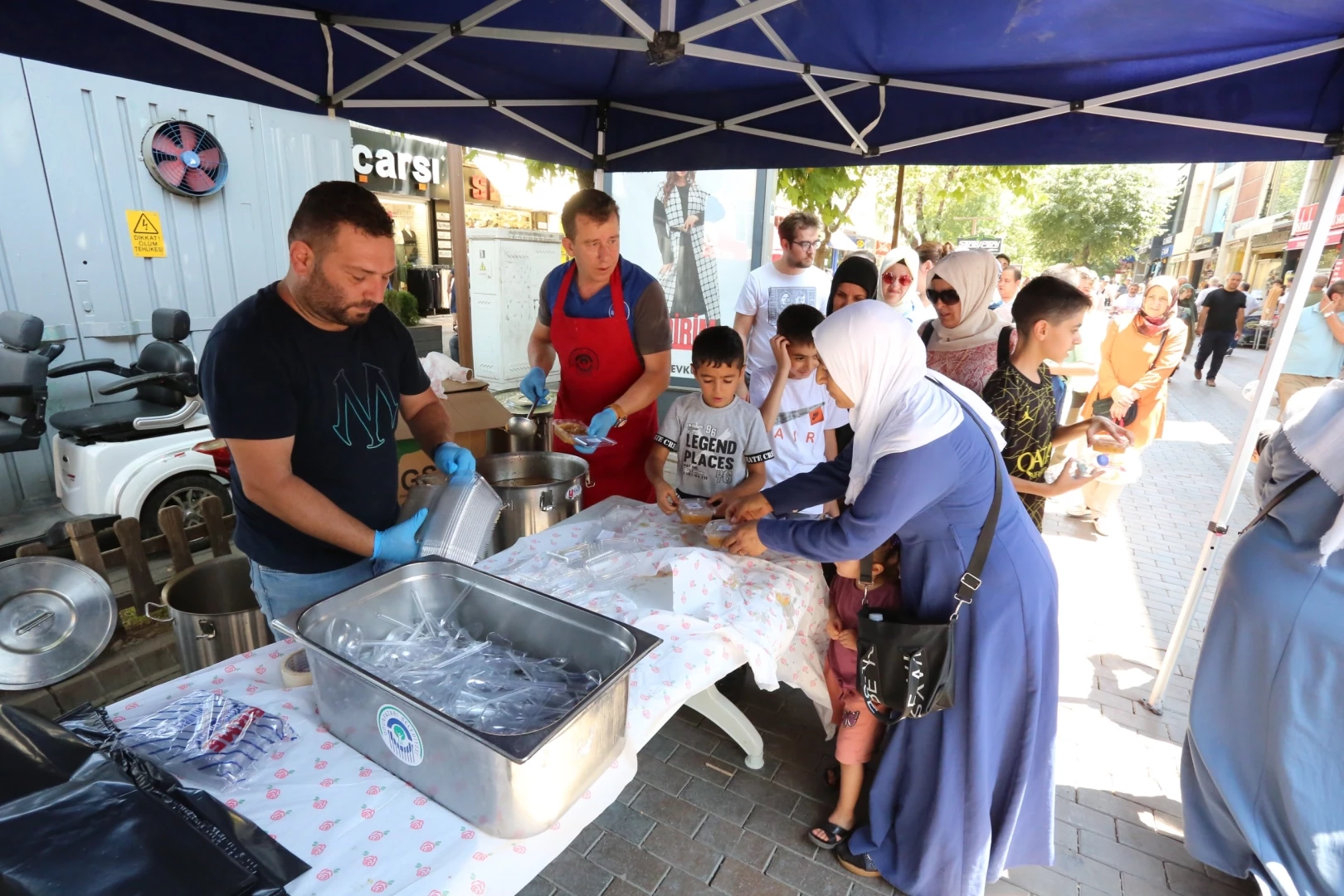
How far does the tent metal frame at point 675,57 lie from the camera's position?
1.81m

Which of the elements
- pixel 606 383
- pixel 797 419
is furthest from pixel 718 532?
pixel 797 419

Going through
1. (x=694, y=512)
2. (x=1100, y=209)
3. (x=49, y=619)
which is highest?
(x=1100, y=209)

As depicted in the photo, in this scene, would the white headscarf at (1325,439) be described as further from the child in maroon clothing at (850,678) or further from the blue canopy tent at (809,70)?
Result: the child in maroon clothing at (850,678)

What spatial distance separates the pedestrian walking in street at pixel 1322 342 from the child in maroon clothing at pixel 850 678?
616 cm

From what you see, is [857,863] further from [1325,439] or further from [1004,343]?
[1004,343]

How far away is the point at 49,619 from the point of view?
2.73 m

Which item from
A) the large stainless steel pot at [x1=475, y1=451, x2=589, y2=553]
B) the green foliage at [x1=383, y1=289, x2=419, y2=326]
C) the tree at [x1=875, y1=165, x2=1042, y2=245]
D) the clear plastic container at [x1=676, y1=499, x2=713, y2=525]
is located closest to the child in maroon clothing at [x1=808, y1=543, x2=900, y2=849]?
the clear plastic container at [x1=676, y1=499, x2=713, y2=525]

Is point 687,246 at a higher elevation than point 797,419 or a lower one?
higher

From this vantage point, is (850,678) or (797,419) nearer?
(850,678)

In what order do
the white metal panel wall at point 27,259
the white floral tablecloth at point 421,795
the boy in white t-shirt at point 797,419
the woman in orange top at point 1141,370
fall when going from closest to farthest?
the white floral tablecloth at point 421,795 < the boy in white t-shirt at point 797,419 < the white metal panel wall at point 27,259 < the woman in orange top at point 1141,370

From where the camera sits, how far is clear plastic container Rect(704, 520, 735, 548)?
1931 millimetres

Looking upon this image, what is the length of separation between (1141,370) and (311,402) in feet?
17.6

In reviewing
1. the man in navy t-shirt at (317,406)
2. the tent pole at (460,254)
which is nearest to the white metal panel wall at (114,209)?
the tent pole at (460,254)

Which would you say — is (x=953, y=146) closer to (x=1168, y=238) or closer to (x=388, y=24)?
(x=388, y=24)
